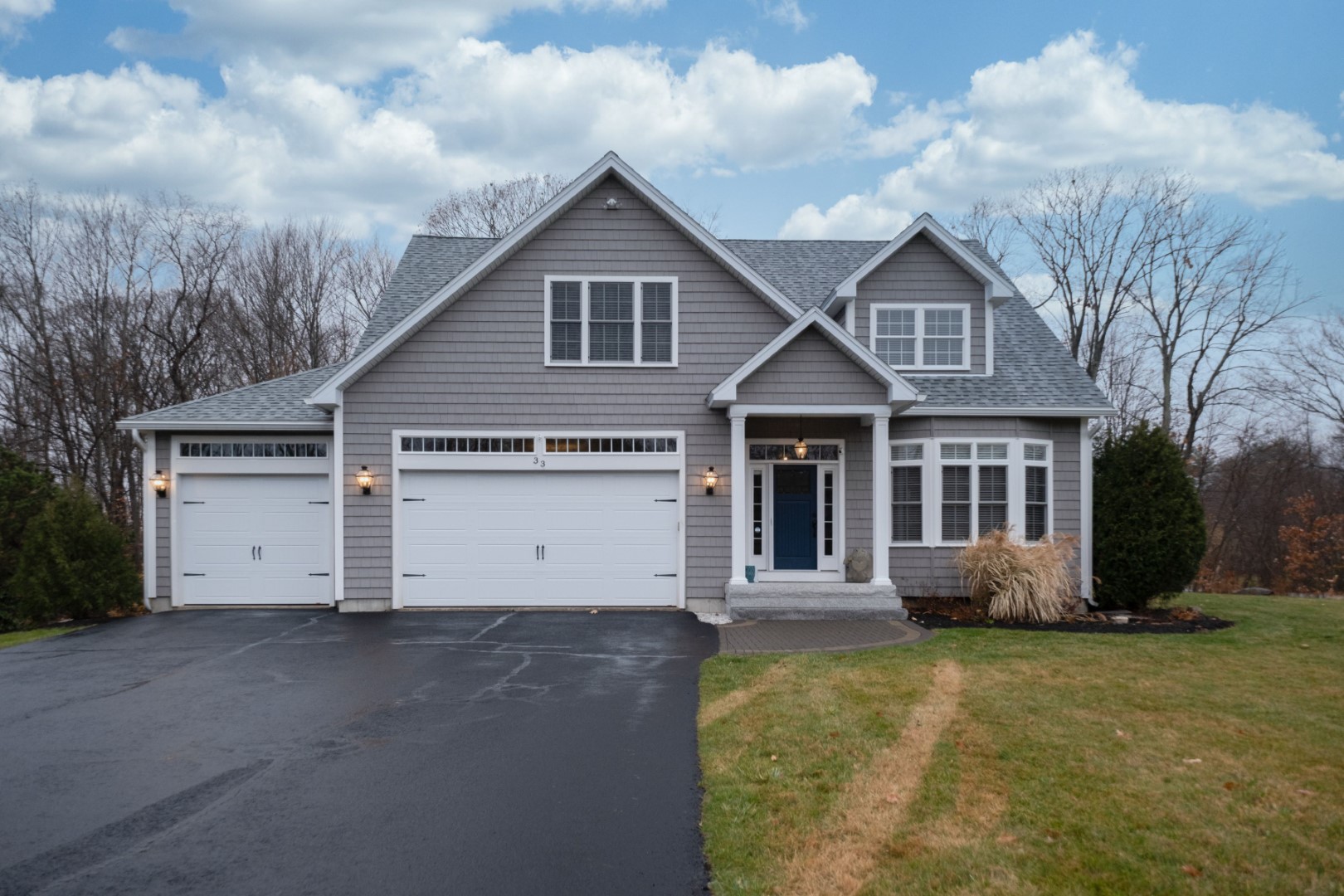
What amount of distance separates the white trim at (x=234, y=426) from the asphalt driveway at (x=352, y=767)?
380 cm

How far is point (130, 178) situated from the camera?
24406mm

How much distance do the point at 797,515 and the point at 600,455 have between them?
138 inches

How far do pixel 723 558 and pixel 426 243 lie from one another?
382 inches

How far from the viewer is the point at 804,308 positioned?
14859 mm

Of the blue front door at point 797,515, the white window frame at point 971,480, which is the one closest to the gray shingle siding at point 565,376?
the blue front door at point 797,515

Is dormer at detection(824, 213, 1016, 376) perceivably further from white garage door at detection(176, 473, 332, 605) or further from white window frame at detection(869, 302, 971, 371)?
white garage door at detection(176, 473, 332, 605)

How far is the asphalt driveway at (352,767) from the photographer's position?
4.36m

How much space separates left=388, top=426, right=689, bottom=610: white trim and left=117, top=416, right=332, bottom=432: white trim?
1.64 metres

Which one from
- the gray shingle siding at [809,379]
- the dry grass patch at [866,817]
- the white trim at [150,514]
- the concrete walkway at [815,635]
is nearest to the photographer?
the dry grass patch at [866,817]

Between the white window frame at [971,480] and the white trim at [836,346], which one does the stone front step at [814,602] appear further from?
the white trim at [836,346]

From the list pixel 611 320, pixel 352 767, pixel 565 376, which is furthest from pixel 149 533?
pixel 352 767

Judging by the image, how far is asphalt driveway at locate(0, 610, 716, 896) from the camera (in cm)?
436

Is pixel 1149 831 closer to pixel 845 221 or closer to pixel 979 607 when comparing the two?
pixel 979 607

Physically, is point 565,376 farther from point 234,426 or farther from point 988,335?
point 988,335
